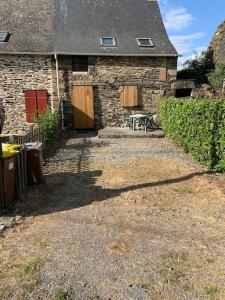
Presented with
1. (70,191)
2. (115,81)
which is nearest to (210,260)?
(70,191)

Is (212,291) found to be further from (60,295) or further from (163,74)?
(163,74)

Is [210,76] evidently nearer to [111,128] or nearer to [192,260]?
[111,128]

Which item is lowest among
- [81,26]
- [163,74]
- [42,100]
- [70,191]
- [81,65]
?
[70,191]

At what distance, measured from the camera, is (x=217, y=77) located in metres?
16.7

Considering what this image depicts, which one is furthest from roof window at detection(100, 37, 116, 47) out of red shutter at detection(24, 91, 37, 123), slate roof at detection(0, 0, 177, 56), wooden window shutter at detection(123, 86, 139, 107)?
red shutter at detection(24, 91, 37, 123)

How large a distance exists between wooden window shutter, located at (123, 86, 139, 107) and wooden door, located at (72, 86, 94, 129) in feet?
5.54

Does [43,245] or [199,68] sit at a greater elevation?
[199,68]

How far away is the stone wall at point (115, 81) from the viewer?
1532 centimetres

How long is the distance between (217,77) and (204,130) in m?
10.2

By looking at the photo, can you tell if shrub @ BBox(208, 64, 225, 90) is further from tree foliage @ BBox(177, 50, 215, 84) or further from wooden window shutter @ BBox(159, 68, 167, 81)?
wooden window shutter @ BBox(159, 68, 167, 81)

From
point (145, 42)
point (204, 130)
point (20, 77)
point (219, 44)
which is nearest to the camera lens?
point (204, 130)

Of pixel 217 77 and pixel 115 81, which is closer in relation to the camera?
pixel 115 81

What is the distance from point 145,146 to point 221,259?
760cm

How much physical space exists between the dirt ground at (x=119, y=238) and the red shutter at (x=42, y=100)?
28.1ft
